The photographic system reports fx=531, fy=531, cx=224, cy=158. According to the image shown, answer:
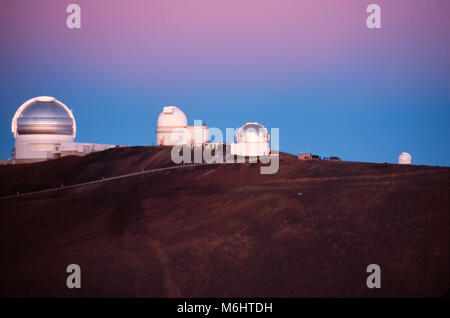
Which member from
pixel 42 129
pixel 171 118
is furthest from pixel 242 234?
pixel 42 129

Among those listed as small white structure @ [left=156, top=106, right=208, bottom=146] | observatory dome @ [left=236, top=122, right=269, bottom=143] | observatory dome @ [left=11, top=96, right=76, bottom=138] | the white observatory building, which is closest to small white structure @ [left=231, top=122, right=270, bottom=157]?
observatory dome @ [left=236, top=122, right=269, bottom=143]

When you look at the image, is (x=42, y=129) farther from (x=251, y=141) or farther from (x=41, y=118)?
(x=251, y=141)

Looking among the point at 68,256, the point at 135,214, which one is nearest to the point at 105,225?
the point at 135,214

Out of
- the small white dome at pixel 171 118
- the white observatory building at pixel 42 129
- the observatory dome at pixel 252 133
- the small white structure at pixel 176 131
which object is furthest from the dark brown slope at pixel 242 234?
the small white dome at pixel 171 118

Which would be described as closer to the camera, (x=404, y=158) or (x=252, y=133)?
(x=404, y=158)
